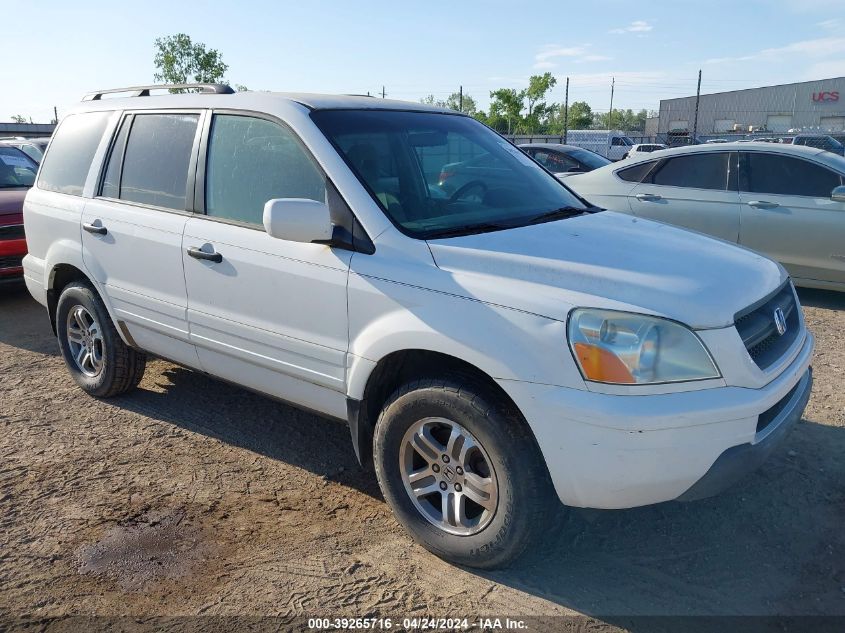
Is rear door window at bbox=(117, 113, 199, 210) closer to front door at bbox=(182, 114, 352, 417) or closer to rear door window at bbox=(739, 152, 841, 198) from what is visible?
front door at bbox=(182, 114, 352, 417)

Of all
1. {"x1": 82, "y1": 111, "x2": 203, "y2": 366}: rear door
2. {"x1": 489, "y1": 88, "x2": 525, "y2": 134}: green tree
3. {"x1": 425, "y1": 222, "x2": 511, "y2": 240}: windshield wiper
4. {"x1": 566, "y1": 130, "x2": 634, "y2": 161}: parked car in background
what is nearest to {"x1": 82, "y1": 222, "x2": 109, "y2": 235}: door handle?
{"x1": 82, "y1": 111, "x2": 203, "y2": 366}: rear door

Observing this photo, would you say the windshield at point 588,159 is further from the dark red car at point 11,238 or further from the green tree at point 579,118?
the green tree at point 579,118

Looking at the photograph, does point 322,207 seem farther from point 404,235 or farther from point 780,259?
point 780,259

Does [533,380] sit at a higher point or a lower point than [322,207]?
lower

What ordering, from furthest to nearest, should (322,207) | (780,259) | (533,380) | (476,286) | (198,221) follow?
(780,259) < (198,221) < (322,207) < (476,286) < (533,380)

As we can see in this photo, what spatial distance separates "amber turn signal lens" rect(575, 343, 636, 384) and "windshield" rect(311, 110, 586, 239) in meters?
0.90

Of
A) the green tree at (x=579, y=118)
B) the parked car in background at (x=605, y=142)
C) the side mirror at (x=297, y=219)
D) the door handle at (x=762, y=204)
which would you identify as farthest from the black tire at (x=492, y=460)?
the green tree at (x=579, y=118)

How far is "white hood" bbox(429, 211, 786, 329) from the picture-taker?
265cm

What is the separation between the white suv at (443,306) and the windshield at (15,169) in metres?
5.01

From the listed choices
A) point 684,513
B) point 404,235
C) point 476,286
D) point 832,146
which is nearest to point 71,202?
point 404,235

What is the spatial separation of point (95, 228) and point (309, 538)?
92.8 inches

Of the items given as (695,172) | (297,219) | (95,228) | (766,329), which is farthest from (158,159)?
(695,172)

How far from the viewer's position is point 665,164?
26.0 feet

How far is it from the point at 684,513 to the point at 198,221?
2802mm
